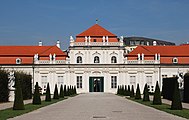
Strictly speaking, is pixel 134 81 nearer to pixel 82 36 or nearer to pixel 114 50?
pixel 114 50

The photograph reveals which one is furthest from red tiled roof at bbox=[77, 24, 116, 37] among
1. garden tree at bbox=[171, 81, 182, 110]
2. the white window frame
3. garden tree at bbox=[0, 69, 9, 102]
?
garden tree at bbox=[171, 81, 182, 110]

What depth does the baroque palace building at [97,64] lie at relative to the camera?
69438 millimetres

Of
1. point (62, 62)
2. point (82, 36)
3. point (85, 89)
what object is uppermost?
point (82, 36)

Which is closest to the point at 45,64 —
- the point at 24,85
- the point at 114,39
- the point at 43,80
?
the point at 43,80

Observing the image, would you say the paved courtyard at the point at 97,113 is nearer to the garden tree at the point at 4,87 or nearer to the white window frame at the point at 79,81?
the garden tree at the point at 4,87

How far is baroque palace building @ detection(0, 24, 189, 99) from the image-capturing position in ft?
228

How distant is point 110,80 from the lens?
2771 inches

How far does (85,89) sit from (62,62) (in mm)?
5866

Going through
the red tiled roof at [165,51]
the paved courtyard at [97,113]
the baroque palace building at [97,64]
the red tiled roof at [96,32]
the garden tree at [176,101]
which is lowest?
the paved courtyard at [97,113]

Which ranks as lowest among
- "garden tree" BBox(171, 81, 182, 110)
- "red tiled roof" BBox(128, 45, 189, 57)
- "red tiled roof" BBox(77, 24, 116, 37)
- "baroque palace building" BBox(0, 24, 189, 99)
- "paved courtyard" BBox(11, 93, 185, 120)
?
"paved courtyard" BBox(11, 93, 185, 120)

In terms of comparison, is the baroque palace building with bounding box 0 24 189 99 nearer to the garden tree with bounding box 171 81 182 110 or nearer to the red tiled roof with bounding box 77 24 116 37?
the red tiled roof with bounding box 77 24 116 37

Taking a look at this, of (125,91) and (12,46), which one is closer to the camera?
(125,91)

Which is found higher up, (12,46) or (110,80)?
(12,46)

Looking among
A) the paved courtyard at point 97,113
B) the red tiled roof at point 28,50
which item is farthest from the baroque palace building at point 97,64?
the paved courtyard at point 97,113
